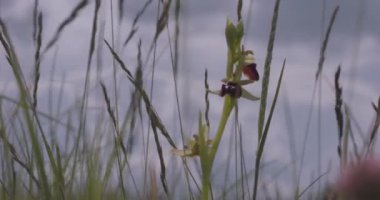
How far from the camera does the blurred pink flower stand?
215 mm

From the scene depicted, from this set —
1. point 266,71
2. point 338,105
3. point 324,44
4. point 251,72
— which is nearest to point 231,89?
point 251,72

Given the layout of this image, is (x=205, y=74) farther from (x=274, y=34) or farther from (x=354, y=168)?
(x=354, y=168)

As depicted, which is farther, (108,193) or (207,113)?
(108,193)

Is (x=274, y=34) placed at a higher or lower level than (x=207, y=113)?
higher

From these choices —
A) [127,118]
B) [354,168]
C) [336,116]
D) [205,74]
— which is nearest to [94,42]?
[127,118]

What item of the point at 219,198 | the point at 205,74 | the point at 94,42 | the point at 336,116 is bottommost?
the point at 219,198

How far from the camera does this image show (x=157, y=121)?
1030 mm

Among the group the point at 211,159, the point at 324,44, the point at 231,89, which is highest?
the point at 324,44

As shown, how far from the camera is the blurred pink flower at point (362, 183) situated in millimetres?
215

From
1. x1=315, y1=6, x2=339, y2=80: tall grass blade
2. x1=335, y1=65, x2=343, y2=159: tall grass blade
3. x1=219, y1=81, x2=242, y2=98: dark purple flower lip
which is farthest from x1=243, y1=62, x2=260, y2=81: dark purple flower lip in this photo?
x1=315, y1=6, x2=339, y2=80: tall grass blade

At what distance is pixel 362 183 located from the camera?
22cm

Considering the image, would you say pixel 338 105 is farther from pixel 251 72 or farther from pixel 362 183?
pixel 362 183

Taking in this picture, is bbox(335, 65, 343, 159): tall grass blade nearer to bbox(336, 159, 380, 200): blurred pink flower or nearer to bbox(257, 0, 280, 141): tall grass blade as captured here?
bbox(257, 0, 280, 141): tall grass blade

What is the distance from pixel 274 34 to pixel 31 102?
0.56 metres
